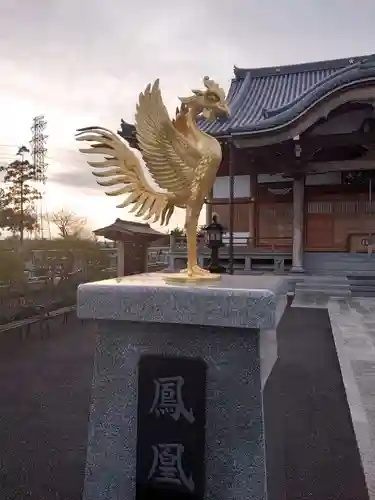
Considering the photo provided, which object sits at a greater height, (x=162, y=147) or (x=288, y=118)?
(x=288, y=118)

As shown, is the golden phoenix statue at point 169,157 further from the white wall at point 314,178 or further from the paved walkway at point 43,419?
the white wall at point 314,178

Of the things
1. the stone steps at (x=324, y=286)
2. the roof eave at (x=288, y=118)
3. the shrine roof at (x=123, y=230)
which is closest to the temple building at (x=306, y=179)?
the roof eave at (x=288, y=118)

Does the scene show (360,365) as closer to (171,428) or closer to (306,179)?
(171,428)

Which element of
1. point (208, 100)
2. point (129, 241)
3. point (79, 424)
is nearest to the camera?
point (208, 100)

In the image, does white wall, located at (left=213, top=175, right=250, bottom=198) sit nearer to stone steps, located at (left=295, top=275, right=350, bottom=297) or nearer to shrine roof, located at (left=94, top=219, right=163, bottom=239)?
shrine roof, located at (left=94, top=219, right=163, bottom=239)

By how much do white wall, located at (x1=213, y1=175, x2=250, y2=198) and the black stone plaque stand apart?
13.0 m

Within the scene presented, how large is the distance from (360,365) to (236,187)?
1044 centimetres

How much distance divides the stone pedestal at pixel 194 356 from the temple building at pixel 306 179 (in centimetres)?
950

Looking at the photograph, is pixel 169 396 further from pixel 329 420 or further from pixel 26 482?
pixel 329 420

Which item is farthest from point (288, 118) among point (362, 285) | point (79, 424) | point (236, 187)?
point (79, 424)

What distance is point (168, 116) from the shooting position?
7.29ft

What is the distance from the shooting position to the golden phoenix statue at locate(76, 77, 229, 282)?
2.22 m

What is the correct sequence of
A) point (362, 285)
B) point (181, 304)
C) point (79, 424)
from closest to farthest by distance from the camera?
point (181, 304), point (79, 424), point (362, 285)

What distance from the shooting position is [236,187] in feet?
48.4
